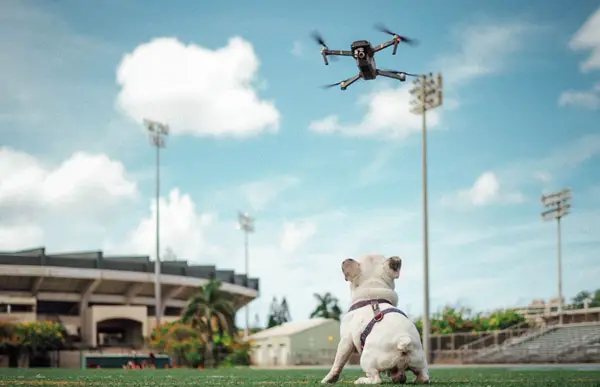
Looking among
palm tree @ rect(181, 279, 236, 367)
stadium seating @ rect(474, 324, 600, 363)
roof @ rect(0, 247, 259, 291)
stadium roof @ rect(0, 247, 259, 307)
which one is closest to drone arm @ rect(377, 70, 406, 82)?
stadium seating @ rect(474, 324, 600, 363)

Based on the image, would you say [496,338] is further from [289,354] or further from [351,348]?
[351,348]

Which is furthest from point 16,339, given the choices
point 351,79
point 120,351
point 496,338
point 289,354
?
point 351,79

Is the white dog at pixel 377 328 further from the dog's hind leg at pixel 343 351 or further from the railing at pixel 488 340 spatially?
the railing at pixel 488 340

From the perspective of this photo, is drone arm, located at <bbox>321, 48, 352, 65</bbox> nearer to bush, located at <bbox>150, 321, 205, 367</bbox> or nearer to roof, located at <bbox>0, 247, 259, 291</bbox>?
bush, located at <bbox>150, 321, 205, 367</bbox>

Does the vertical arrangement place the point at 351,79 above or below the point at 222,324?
above

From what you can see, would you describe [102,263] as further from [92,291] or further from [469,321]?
[469,321]

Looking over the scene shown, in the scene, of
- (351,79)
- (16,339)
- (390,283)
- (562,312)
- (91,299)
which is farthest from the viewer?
(91,299)
